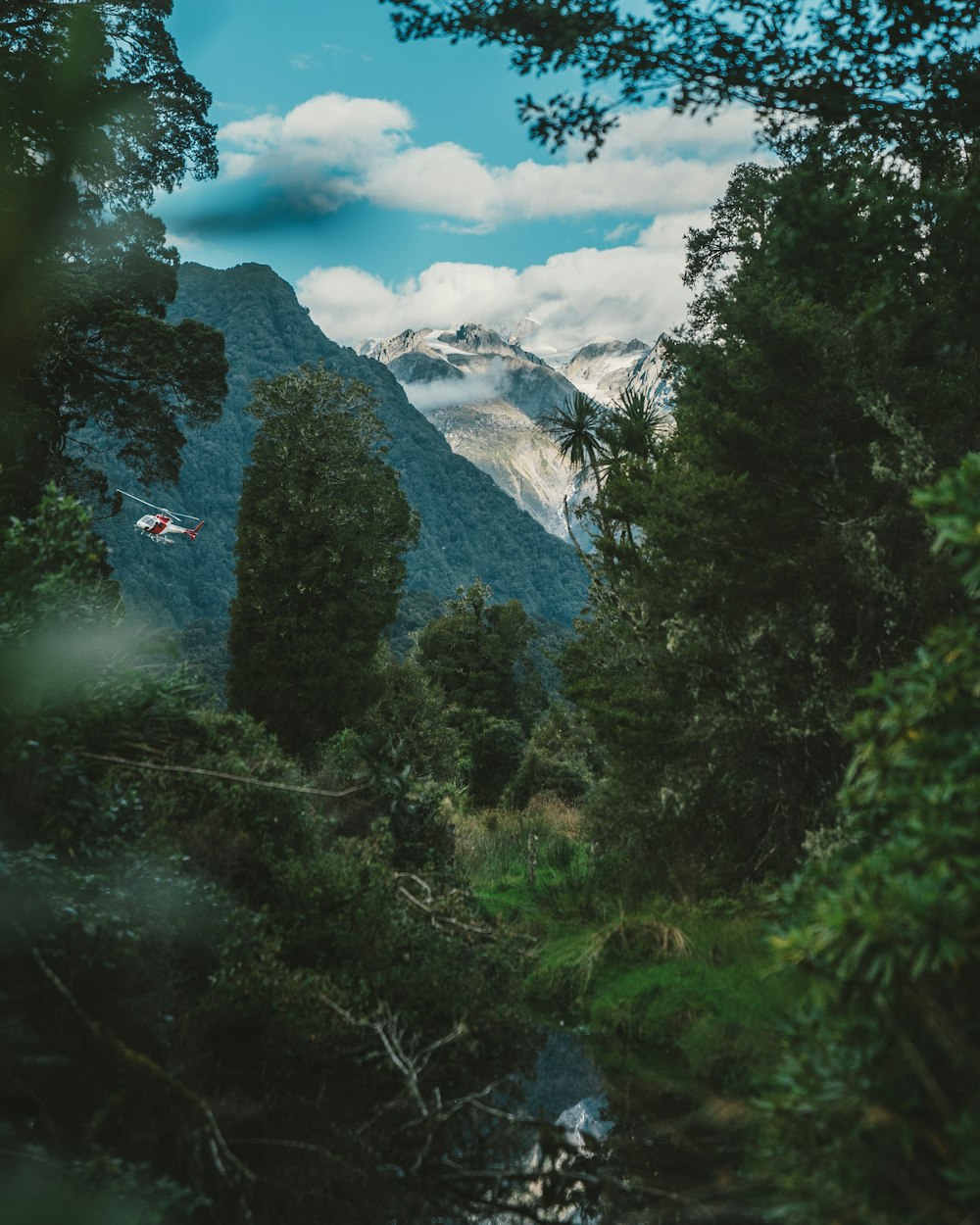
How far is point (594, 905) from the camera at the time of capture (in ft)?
47.6

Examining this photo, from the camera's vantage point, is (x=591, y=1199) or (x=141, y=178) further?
(x=141, y=178)

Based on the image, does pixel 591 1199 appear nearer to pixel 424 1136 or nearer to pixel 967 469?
pixel 424 1136

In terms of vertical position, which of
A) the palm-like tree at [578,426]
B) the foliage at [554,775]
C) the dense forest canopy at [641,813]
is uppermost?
→ the palm-like tree at [578,426]

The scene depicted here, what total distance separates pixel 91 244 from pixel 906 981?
26686 millimetres

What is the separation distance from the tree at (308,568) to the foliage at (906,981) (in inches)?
961

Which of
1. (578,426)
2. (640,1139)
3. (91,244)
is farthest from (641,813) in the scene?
(91,244)

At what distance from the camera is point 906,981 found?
4.12 m

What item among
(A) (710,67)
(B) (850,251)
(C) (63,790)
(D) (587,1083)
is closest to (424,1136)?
(D) (587,1083)

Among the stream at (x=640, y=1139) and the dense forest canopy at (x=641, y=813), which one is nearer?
the dense forest canopy at (x=641, y=813)

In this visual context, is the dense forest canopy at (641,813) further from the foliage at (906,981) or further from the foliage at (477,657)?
the foliage at (477,657)

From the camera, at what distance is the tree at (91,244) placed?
1809 cm

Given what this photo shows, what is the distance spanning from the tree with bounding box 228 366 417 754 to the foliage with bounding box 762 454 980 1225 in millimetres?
24413

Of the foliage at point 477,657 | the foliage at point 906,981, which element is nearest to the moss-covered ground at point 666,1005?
the foliage at point 906,981

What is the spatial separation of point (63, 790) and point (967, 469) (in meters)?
6.62
